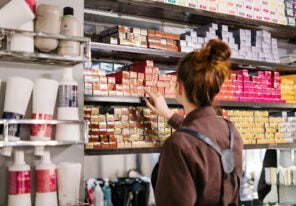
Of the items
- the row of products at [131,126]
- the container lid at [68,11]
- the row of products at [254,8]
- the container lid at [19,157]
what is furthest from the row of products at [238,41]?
the container lid at [19,157]

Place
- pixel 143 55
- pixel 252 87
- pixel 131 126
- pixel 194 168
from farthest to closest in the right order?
pixel 252 87, pixel 143 55, pixel 131 126, pixel 194 168

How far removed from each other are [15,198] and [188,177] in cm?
75

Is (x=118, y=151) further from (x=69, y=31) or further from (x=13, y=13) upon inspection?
(x=13, y=13)

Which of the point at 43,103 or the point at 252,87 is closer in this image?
the point at 43,103

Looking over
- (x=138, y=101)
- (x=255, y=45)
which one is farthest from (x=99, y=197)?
(x=255, y=45)

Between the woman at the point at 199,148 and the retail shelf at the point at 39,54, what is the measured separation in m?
0.49

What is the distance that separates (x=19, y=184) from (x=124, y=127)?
37.4 inches

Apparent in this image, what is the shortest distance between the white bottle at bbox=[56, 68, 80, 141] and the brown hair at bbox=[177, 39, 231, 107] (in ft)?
1.70

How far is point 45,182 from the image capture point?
1796mm

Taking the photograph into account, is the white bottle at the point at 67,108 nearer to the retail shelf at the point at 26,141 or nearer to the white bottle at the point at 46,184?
the retail shelf at the point at 26,141

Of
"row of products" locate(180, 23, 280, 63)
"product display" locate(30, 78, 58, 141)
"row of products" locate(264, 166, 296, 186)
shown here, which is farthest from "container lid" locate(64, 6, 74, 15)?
"row of products" locate(264, 166, 296, 186)

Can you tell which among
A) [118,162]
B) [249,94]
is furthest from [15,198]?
[249,94]

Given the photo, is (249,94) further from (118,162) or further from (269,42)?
(118,162)

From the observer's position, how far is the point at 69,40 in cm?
190
